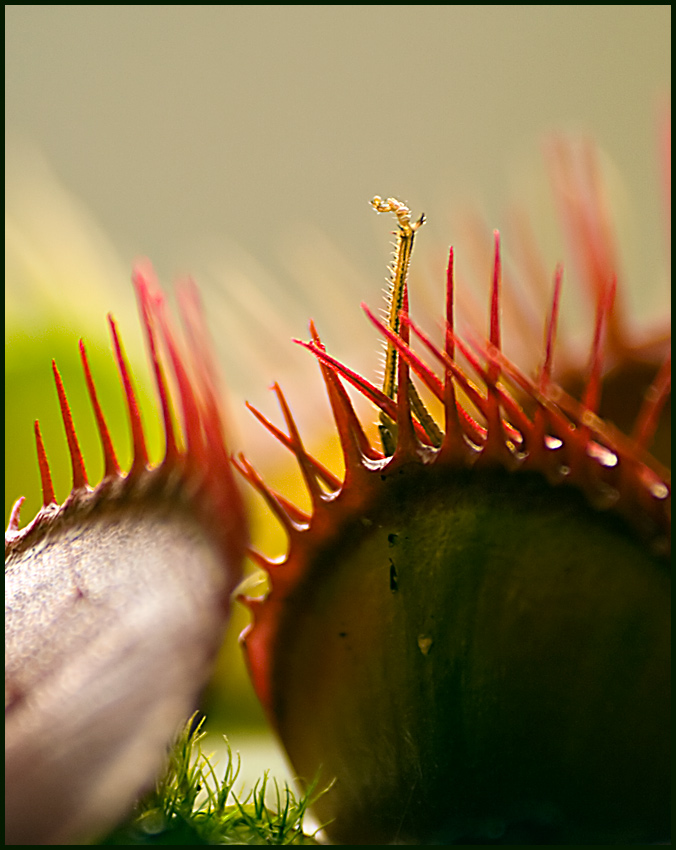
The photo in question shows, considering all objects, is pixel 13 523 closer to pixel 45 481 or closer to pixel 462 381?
pixel 45 481

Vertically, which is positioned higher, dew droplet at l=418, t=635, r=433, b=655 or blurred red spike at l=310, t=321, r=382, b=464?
blurred red spike at l=310, t=321, r=382, b=464

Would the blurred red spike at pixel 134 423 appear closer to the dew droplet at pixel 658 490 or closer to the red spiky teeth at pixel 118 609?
the red spiky teeth at pixel 118 609

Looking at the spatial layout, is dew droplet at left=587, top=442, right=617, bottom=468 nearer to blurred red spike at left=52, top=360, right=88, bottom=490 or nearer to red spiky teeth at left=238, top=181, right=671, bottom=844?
red spiky teeth at left=238, top=181, right=671, bottom=844

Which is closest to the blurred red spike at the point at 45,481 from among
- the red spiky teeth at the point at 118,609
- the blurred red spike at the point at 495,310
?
the red spiky teeth at the point at 118,609


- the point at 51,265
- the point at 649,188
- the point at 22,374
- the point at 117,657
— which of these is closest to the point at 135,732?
the point at 117,657

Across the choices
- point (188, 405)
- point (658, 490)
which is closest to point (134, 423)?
point (188, 405)

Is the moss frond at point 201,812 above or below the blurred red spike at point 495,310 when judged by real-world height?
below

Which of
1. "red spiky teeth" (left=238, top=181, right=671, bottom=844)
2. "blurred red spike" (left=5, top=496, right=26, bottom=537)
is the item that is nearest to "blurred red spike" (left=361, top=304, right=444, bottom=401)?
"red spiky teeth" (left=238, top=181, right=671, bottom=844)

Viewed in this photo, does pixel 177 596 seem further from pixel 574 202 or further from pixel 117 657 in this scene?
pixel 574 202

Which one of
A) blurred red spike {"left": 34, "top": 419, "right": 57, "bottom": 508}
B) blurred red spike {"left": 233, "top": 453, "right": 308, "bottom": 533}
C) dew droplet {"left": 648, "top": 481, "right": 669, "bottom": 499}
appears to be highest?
blurred red spike {"left": 34, "top": 419, "right": 57, "bottom": 508}
